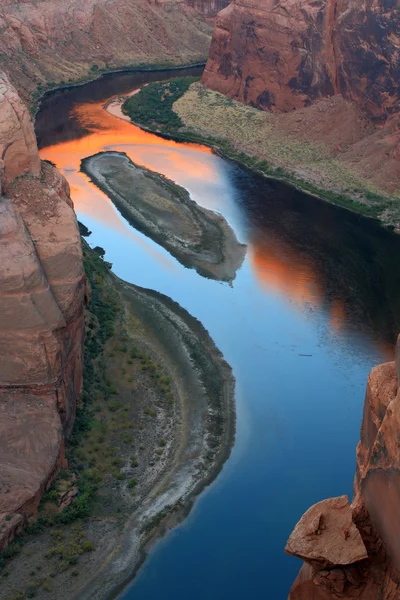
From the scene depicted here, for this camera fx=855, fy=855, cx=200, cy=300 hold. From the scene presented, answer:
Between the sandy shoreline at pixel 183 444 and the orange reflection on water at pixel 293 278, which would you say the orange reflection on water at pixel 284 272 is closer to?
the orange reflection on water at pixel 293 278

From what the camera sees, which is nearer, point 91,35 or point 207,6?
point 91,35

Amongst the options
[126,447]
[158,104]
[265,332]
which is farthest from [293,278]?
[158,104]

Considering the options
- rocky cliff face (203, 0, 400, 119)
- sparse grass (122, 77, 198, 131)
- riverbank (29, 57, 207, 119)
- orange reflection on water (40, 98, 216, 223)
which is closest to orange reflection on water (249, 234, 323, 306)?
orange reflection on water (40, 98, 216, 223)

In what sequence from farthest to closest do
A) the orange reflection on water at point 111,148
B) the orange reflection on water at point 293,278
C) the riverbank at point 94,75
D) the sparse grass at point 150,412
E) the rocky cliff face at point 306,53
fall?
the riverbank at point 94,75 < the rocky cliff face at point 306,53 < the orange reflection on water at point 111,148 < the orange reflection on water at point 293,278 < the sparse grass at point 150,412

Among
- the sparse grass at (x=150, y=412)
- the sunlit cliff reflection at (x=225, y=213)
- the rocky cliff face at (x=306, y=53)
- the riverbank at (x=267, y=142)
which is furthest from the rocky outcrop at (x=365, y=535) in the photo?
the rocky cliff face at (x=306, y=53)

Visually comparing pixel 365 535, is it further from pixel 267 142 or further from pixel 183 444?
pixel 267 142

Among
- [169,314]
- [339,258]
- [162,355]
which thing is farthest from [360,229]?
[162,355]
